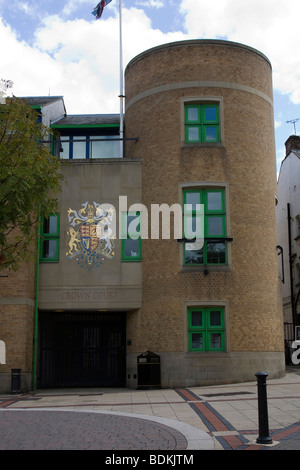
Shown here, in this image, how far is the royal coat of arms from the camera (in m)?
20.3

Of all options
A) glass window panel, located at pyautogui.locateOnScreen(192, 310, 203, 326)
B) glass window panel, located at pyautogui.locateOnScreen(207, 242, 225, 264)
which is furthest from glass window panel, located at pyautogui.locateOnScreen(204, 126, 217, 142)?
glass window panel, located at pyautogui.locateOnScreen(192, 310, 203, 326)

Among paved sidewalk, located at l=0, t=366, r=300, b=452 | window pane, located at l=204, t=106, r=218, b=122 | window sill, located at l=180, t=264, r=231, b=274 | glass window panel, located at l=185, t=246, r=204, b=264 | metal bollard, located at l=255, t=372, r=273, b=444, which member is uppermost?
window pane, located at l=204, t=106, r=218, b=122

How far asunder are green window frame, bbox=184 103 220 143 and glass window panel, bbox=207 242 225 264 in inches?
149

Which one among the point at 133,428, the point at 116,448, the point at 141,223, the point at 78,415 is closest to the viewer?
the point at 116,448

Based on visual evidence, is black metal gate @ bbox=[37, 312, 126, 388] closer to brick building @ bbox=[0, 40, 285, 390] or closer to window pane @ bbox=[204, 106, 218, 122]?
brick building @ bbox=[0, 40, 285, 390]

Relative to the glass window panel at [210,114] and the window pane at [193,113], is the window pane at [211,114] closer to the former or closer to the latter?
the glass window panel at [210,114]

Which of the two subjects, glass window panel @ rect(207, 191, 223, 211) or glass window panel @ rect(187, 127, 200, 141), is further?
glass window panel @ rect(187, 127, 200, 141)

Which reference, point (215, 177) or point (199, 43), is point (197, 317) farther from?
point (199, 43)

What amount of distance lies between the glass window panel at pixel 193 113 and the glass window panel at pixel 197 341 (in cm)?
771

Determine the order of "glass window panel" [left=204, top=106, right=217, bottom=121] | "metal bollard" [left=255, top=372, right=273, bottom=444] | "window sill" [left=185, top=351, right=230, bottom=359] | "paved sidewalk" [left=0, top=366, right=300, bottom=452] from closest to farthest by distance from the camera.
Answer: "metal bollard" [left=255, top=372, right=273, bottom=444]
"paved sidewalk" [left=0, top=366, right=300, bottom=452]
"window sill" [left=185, top=351, right=230, bottom=359]
"glass window panel" [left=204, top=106, right=217, bottom=121]

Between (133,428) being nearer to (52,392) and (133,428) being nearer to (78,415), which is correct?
(78,415)

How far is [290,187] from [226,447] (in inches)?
1130

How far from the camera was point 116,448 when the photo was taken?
8023 millimetres

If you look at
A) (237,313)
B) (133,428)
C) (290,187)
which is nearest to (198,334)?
(237,313)
